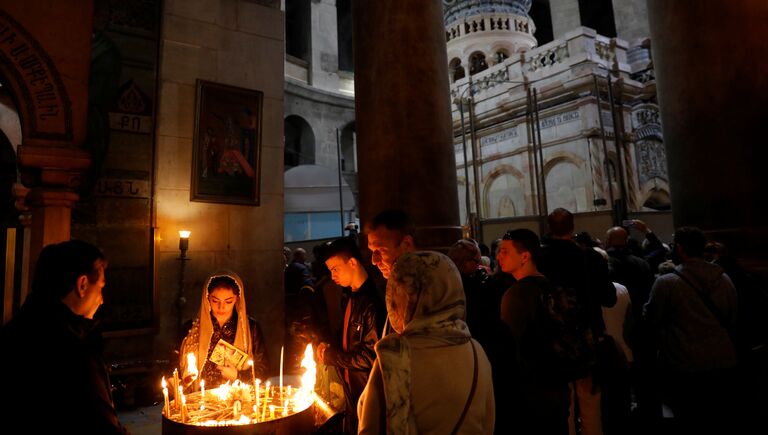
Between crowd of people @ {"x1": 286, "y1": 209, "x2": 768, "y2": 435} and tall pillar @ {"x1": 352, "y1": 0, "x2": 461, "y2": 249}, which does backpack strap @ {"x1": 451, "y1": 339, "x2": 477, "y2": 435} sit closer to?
crowd of people @ {"x1": 286, "y1": 209, "x2": 768, "y2": 435}

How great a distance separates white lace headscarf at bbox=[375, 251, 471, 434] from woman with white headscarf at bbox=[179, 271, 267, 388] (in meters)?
1.94

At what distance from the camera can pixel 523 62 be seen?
14.6 m

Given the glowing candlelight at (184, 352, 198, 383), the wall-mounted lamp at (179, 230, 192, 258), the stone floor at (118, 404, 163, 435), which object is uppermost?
the wall-mounted lamp at (179, 230, 192, 258)

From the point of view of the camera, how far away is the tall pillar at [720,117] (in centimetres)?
395

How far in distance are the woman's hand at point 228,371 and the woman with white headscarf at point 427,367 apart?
6.15ft

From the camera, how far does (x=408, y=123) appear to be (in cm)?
462

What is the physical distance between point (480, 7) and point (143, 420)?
68.5 ft

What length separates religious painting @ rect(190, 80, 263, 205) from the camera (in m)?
5.29

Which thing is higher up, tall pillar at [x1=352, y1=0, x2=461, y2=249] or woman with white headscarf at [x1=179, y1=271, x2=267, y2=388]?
tall pillar at [x1=352, y1=0, x2=461, y2=249]

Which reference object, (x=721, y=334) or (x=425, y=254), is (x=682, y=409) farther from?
(x=425, y=254)

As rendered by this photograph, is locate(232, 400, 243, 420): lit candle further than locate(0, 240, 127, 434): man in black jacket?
Yes

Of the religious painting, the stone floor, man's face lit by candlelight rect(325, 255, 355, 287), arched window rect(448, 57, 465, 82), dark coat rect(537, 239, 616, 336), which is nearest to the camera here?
man's face lit by candlelight rect(325, 255, 355, 287)

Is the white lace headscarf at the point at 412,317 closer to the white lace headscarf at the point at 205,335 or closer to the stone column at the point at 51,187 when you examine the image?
the white lace headscarf at the point at 205,335

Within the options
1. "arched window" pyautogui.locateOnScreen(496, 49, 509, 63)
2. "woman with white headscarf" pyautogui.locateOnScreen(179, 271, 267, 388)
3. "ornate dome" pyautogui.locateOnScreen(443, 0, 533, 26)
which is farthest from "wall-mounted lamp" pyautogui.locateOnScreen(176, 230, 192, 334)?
"ornate dome" pyautogui.locateOnScreen(443, 0, 533, 26)
